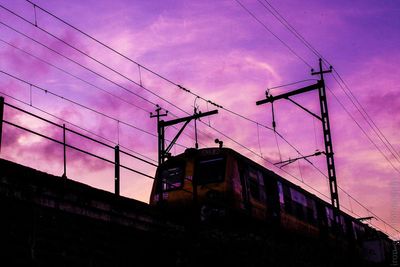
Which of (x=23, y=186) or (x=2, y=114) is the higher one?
(x=2, y=114)

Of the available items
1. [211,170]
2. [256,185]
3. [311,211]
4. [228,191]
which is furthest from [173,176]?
[311,211]

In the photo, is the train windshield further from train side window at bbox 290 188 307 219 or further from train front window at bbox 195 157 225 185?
train side window at bbox 290 188 307 219

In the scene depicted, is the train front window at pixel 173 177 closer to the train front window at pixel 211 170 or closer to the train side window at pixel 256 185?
the train front window at pixel 211 170

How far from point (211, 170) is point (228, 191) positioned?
4.02 feet

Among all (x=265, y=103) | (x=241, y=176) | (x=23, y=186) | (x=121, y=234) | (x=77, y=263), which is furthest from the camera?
(x=265, y=103)

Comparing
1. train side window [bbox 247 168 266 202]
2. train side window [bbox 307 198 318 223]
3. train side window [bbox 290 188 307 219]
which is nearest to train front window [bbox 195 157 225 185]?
train side window [bbox 247 168 266 202]

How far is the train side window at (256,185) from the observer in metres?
17.3

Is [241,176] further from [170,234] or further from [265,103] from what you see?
[265,103]

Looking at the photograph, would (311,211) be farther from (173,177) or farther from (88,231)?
Answer: (88,231)

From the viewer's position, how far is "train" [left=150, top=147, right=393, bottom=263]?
15.9 metres

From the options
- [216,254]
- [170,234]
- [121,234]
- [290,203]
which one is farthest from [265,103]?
[121,234]

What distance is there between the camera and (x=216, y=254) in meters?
13.2

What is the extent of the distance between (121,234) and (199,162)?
7.58 m

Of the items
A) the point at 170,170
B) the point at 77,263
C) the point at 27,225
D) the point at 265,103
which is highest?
the point at 265,103
